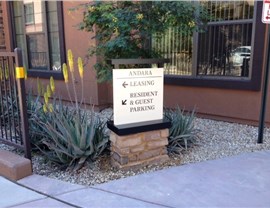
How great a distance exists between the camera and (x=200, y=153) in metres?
4.20

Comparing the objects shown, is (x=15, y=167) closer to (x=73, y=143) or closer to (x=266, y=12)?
(x=73, y=143)

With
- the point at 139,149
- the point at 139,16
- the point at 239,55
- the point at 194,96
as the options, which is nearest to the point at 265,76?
the point at 239,55

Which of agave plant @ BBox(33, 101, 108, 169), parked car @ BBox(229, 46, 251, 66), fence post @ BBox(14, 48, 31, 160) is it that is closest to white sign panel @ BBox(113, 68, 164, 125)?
agave plant @ BBox(33, 101, 108, 169)

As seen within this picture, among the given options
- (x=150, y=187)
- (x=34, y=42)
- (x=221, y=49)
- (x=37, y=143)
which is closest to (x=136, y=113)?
(x=150, y=187)

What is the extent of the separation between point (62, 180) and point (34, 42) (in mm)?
6357

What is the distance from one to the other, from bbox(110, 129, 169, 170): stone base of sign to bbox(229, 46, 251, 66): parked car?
2.50 m

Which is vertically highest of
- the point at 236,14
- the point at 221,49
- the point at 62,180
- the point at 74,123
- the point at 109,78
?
the point at 236,14

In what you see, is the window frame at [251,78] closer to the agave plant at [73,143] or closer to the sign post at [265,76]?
the sign post at [265,76]

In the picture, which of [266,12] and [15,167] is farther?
[266,12]

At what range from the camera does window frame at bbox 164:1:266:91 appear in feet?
16.6

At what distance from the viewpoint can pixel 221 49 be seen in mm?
5695

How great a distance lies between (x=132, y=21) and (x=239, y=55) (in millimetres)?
2622

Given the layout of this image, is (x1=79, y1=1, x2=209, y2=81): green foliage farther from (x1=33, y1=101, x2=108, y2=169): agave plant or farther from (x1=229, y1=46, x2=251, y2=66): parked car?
(x1=229, y1=46, x2=251, y2=66): parked car

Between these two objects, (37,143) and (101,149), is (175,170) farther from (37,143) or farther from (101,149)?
(37,143)
